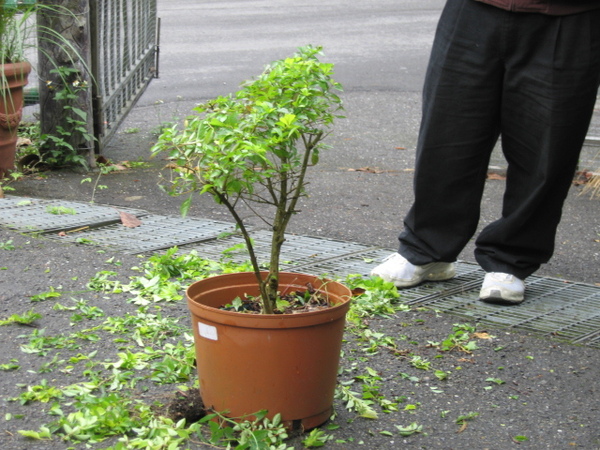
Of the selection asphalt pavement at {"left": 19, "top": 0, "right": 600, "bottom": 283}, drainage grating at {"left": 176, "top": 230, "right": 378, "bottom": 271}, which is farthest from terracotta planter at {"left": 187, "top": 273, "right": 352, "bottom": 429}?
asphalt pavement at {"left": 19, "top": 0, "right": 600, "bottom": 283}

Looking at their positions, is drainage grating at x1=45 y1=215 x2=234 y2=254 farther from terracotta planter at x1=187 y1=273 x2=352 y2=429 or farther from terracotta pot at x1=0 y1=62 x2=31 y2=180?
terracotta planter at x1=187 y1=273 x2=352 y2=429

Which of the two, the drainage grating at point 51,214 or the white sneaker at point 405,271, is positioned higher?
the white sneaker at point 405,271

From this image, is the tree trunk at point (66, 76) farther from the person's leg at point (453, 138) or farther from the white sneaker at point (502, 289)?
the white sneaker at point (502, 289)

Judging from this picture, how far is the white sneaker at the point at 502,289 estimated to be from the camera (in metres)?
3.61

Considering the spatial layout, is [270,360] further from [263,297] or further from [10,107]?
[10,107]

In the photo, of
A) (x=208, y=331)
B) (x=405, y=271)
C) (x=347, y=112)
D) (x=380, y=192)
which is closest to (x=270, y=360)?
(x=208, y=331)

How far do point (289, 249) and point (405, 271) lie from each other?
0.77 meters

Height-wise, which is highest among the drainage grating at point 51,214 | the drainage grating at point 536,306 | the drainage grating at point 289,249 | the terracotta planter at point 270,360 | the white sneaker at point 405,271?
the terracotta planter at point 270,360

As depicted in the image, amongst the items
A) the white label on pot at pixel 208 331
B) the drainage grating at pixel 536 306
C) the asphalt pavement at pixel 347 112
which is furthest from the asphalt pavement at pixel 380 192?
the white label on pot at pixel 208 331

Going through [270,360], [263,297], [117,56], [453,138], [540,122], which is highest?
[540,122]

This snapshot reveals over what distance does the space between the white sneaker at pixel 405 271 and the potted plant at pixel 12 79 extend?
8.98ft

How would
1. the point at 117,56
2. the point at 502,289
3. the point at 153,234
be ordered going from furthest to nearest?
the point at 117,56, the point at 153,234, the point at 502,289

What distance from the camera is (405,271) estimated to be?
3770 mm

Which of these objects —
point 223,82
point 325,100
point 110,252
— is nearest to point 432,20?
point 223,82
